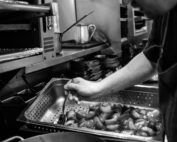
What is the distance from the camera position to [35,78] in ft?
6.78

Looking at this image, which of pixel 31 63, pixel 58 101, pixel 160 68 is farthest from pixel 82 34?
pixel 160 68

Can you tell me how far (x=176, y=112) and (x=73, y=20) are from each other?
92.4 inches

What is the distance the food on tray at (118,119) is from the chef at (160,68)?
0.17 metres

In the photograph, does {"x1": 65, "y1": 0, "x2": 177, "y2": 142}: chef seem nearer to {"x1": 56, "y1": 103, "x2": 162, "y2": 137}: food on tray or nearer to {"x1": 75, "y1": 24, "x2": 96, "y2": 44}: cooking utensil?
{"x1": 56, "y1": 103, "x2": 162, "y2": 137}: food on tray

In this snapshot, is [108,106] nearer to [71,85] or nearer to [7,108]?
[71,85]

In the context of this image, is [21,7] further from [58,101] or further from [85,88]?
[58,101]

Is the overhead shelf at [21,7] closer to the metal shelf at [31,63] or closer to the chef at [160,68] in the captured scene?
the metal shelf at [31,63]

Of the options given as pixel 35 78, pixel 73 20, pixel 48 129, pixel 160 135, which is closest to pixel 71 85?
pixel 48 129

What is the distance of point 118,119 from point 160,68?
1.67 feet

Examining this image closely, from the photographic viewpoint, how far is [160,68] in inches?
41.8

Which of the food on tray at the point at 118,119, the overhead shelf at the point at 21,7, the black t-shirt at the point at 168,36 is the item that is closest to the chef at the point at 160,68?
the black t-shirt at the point at 168,36

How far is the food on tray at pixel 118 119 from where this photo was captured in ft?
4.37

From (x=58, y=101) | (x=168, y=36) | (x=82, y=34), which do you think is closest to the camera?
(x=168, y=36)

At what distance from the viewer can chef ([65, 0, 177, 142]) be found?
0.88 m
